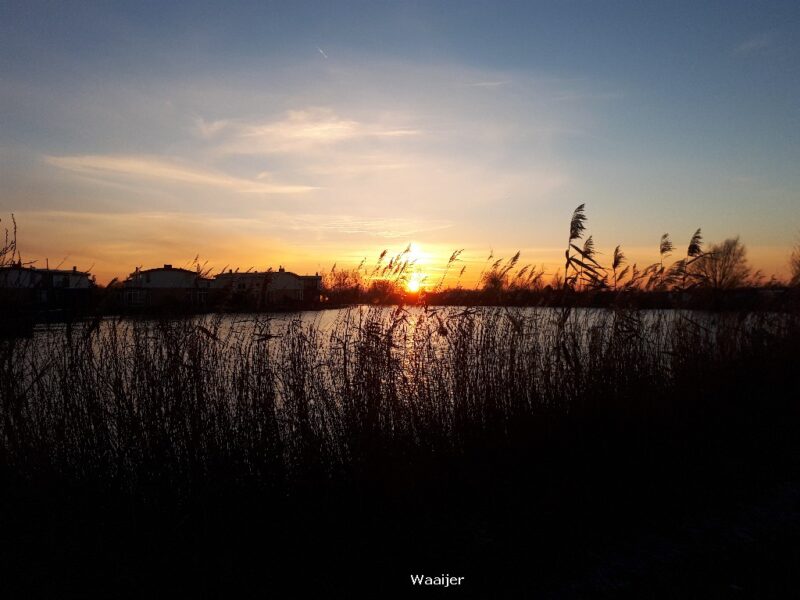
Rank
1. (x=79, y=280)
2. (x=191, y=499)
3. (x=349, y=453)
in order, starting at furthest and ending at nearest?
(x=79, y=280) → (x=349, y=453) → (x=191, y=499)

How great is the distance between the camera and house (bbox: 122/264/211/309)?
5.46m

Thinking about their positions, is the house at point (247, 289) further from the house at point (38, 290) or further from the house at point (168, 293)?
the house at point (38, 290)

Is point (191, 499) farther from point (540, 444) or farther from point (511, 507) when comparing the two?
point (540, 444)

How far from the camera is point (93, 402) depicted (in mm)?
4496

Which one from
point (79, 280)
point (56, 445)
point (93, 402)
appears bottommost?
point (56, 445)

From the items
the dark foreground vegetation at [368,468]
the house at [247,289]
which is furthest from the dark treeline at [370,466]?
the house at [247,289]

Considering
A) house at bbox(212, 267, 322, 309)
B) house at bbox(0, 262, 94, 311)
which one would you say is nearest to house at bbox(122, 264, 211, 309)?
house at bbox(212, 267, 322, 309)

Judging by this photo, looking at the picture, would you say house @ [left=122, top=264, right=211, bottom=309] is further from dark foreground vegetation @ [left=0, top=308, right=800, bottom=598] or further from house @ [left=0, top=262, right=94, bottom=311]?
house @ [left=0, top=262, right=94, bottom=311]

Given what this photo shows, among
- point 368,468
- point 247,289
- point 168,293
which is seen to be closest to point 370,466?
point 368,468

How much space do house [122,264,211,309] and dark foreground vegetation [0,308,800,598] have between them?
29 centimetres

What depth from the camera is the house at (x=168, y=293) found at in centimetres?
546

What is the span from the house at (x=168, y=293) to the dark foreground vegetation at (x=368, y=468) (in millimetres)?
294

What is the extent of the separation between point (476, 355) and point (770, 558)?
305 cm

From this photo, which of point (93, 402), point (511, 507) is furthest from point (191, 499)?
point (511, 507)
